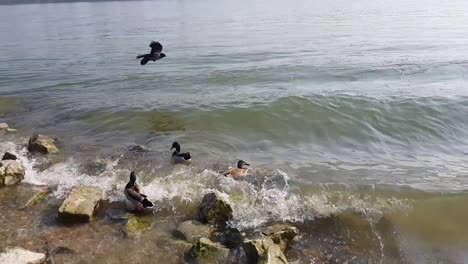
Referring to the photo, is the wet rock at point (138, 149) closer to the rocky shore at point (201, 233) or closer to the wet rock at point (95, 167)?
the wet rock at point (95, 167)

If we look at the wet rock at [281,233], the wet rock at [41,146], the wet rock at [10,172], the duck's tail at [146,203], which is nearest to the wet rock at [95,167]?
the wet rock at [10,172]

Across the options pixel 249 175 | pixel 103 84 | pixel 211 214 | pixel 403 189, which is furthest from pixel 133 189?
pixel 103 84

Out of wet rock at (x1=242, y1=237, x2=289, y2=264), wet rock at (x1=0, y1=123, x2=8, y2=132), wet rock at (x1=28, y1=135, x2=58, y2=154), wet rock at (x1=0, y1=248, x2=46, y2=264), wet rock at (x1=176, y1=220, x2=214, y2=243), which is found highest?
wet rock at (x1=242, y1=237, x2=289, y2=264)

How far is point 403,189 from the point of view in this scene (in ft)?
32.0

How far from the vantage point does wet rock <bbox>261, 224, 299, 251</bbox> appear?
728 cm

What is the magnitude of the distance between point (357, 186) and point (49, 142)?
8.28 m

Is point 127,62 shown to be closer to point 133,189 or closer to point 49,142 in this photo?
point 49,142

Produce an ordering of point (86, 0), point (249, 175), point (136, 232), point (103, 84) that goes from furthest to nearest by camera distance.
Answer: point (86, 0), point (103, 84), point (249, 175), point (136, 232)

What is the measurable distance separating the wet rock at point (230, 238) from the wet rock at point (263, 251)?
411 mm

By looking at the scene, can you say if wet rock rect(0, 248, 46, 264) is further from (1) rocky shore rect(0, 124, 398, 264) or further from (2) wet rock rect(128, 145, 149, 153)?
(2) wet rock rect(128, 145, 149, 153)

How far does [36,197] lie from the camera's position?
9141 millimetres

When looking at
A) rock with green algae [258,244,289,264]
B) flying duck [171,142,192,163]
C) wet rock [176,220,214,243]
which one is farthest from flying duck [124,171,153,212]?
rock with green algae [258,244,289,264]

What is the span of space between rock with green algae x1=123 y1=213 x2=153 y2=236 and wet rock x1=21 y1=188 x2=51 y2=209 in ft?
6.72

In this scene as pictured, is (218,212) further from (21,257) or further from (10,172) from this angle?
(10,172)
